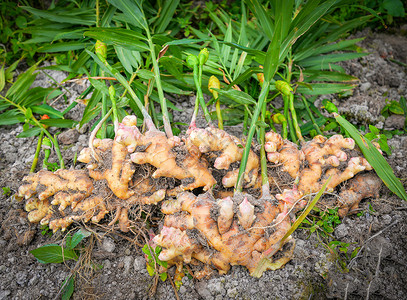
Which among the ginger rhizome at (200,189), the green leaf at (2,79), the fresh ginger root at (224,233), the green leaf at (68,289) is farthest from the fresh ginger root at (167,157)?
the green leaf at (2,79)

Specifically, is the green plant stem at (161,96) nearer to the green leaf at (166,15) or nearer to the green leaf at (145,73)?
the green leaf at (145,73)

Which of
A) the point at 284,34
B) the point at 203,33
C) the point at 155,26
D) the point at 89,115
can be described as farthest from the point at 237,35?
the point at 89,115

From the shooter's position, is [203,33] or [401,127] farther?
[203,33]

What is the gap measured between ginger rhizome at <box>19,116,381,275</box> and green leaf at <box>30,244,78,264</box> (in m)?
0.08

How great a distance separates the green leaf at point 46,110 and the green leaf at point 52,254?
768 mm

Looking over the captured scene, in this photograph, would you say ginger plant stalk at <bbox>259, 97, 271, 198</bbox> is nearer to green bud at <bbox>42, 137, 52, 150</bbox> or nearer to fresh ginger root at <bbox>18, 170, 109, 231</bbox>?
fresh ginger root at <bbox>18, 170, 109, 231</bbox>

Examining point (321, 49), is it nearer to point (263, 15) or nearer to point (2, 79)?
point (263, 15)

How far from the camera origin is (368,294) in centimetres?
99

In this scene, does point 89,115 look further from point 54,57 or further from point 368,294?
point 368,294

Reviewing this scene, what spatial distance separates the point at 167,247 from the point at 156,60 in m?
0.84

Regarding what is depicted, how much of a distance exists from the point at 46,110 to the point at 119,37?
608mm

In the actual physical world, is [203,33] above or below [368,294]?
above

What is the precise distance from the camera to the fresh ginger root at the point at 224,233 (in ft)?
3.60

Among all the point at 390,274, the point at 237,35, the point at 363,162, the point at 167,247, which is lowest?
the point at 167,247
